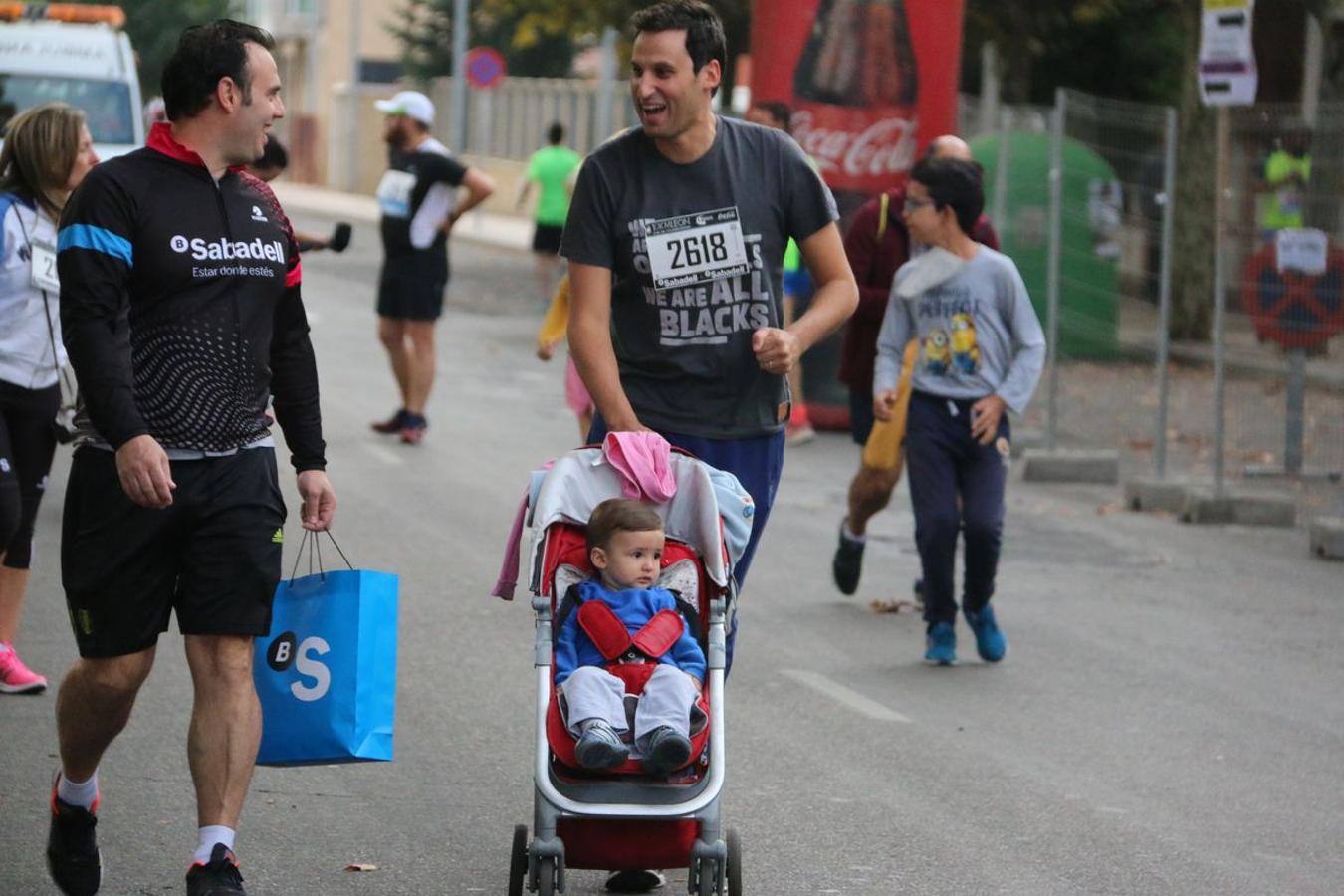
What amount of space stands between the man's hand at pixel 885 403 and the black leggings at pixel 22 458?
9.59ft

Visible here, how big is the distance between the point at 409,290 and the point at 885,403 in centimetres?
640

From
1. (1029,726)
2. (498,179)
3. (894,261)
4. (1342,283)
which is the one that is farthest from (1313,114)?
(498,179)

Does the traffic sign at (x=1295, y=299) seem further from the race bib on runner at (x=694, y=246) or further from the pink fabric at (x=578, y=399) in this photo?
the race bib on runner at (x=694, y=246)

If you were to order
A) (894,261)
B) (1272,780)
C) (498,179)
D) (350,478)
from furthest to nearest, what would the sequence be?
(498,179) < (350,478) < (894,261) < (1272,780)

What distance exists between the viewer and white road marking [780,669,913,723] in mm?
7980

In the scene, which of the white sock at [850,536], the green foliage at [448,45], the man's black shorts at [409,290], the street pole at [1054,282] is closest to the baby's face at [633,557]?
A: the white sock at [850,536]

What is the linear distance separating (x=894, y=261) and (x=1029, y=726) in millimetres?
3029

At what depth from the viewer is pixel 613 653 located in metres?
5.28


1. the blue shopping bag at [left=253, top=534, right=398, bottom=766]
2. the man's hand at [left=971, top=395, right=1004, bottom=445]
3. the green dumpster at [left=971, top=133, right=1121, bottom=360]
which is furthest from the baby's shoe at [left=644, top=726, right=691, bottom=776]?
the green dumpster at [left=971, top=133, right=1121, bottom=360]

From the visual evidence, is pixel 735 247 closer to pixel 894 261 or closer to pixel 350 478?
pixel 894 261

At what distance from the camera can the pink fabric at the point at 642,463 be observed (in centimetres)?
547

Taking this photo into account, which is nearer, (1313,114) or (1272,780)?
(1272,780)

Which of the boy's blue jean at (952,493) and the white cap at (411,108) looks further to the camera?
the white cap at (411,108)

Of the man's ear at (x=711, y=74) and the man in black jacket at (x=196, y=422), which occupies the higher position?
the man's ear at (x=711, y=74)
